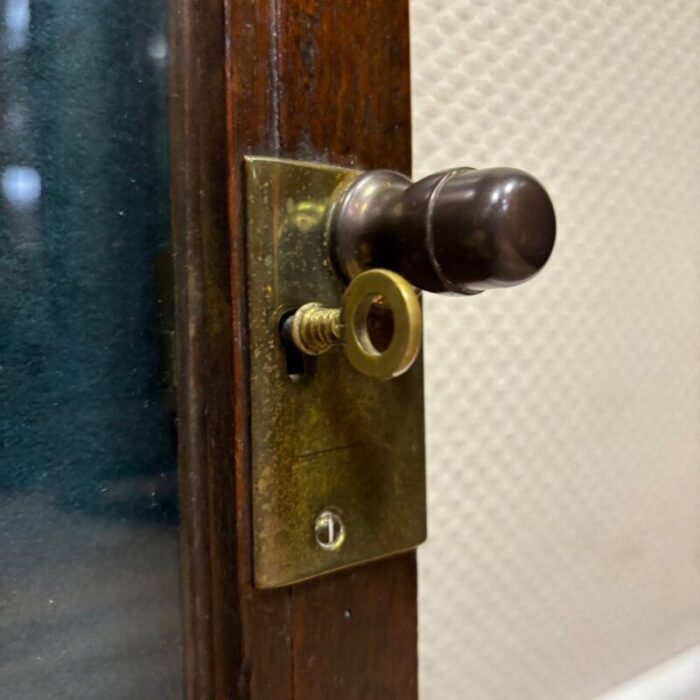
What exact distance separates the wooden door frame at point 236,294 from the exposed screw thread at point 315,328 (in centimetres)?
2

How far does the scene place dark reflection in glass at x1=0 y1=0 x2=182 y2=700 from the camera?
271 mm

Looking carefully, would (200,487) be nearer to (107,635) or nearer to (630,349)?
(107,635)

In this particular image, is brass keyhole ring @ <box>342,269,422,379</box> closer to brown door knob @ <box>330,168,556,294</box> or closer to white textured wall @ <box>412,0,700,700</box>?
brown door knob @ <box>330,168,556,294</box>

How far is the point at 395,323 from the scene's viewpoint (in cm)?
22

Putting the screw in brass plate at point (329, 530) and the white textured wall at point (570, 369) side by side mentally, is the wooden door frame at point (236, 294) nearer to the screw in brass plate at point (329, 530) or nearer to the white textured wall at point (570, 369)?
the screw in brass plate at point (329, 530)

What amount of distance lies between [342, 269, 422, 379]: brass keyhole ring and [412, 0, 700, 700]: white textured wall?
25 centimetres

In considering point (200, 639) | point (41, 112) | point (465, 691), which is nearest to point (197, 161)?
point (41, 112)

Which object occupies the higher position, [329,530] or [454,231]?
[454,231]

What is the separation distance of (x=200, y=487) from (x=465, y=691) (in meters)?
0.34

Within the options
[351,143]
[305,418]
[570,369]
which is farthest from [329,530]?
[570,369]

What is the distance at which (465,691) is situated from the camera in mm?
500

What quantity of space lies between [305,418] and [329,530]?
0.15ft

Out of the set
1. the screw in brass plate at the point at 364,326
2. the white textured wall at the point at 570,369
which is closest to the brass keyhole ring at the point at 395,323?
the screw in brass plate at the point at 364,326

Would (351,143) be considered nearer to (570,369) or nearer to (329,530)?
(329,530)
